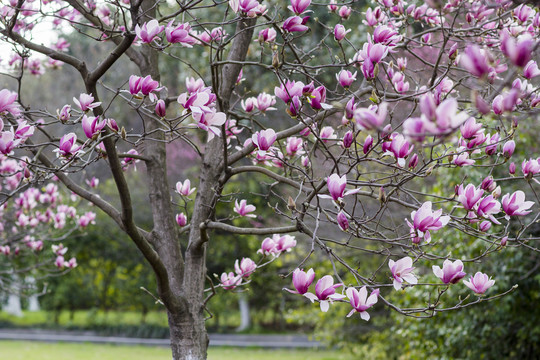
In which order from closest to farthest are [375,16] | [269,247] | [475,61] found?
[475,61]
[269,247]
[375,16]

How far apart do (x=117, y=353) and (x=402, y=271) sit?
9561 millimetres

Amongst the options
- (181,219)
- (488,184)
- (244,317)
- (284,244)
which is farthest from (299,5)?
(244,317)

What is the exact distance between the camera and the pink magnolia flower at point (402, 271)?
1.89m

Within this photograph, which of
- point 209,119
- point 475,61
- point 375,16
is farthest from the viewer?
point 375,16

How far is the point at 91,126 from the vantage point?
6.53 feet

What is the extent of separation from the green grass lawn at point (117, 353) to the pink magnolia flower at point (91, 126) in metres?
8.12

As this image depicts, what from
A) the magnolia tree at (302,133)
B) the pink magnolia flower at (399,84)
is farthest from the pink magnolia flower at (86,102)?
the pink magnolia flower at (399,84)

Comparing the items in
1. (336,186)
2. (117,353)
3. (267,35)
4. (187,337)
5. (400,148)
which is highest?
(267,35)

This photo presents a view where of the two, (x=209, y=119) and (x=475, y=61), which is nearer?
(x=475, y=61)

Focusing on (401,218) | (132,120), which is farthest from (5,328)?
(401,218)

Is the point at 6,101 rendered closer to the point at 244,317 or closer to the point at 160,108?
the point at 160,108

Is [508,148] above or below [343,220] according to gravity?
above

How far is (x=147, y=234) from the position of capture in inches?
115

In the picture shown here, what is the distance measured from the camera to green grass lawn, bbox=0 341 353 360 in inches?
377
